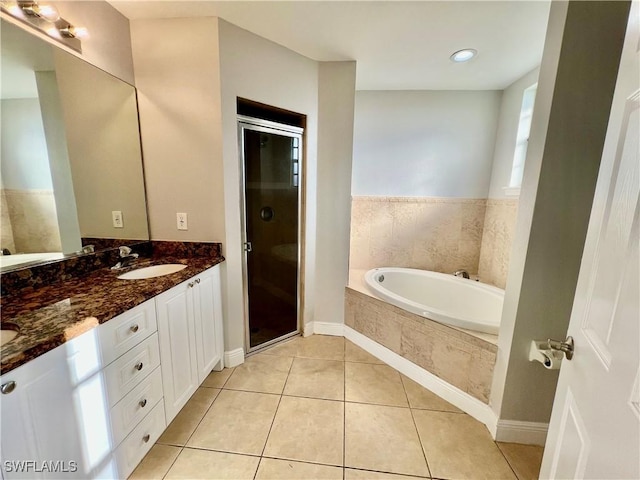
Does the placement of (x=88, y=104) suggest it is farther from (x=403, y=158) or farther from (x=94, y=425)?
(x=403, y=158)

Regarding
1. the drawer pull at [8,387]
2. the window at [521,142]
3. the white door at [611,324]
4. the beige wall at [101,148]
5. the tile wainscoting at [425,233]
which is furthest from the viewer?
the tile wainscoting at [425,233]

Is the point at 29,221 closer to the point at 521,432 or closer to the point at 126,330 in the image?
the point at 126,330

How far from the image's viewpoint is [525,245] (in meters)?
1.27

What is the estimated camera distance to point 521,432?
1.43m

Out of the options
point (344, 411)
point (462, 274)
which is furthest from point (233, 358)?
point (462, 274)

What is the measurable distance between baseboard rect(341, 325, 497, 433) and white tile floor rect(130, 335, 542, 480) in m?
0.04

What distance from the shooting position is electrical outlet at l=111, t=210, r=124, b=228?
1.68 metres

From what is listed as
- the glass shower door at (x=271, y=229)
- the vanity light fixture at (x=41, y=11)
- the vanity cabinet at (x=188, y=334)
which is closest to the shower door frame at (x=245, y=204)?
the glass shower door at (x=271, y=229)

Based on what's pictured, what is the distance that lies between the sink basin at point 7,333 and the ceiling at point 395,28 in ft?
5.76

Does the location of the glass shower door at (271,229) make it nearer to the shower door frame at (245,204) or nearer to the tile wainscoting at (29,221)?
the shower door frame at (245,204)

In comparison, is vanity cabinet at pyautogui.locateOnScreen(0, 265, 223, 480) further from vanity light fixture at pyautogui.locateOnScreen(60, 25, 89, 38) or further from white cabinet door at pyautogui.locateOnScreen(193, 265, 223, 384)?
vanity light fixture at pyautogui.locateOnScreen(60, 25, 89, 38)

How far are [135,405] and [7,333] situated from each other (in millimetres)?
561

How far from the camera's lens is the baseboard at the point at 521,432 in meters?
1.42

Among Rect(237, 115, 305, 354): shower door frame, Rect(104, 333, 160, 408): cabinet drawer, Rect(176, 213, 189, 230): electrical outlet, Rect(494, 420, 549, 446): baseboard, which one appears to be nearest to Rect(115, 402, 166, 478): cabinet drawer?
Rect(104, 333, 160, 408): cabinet drawer
